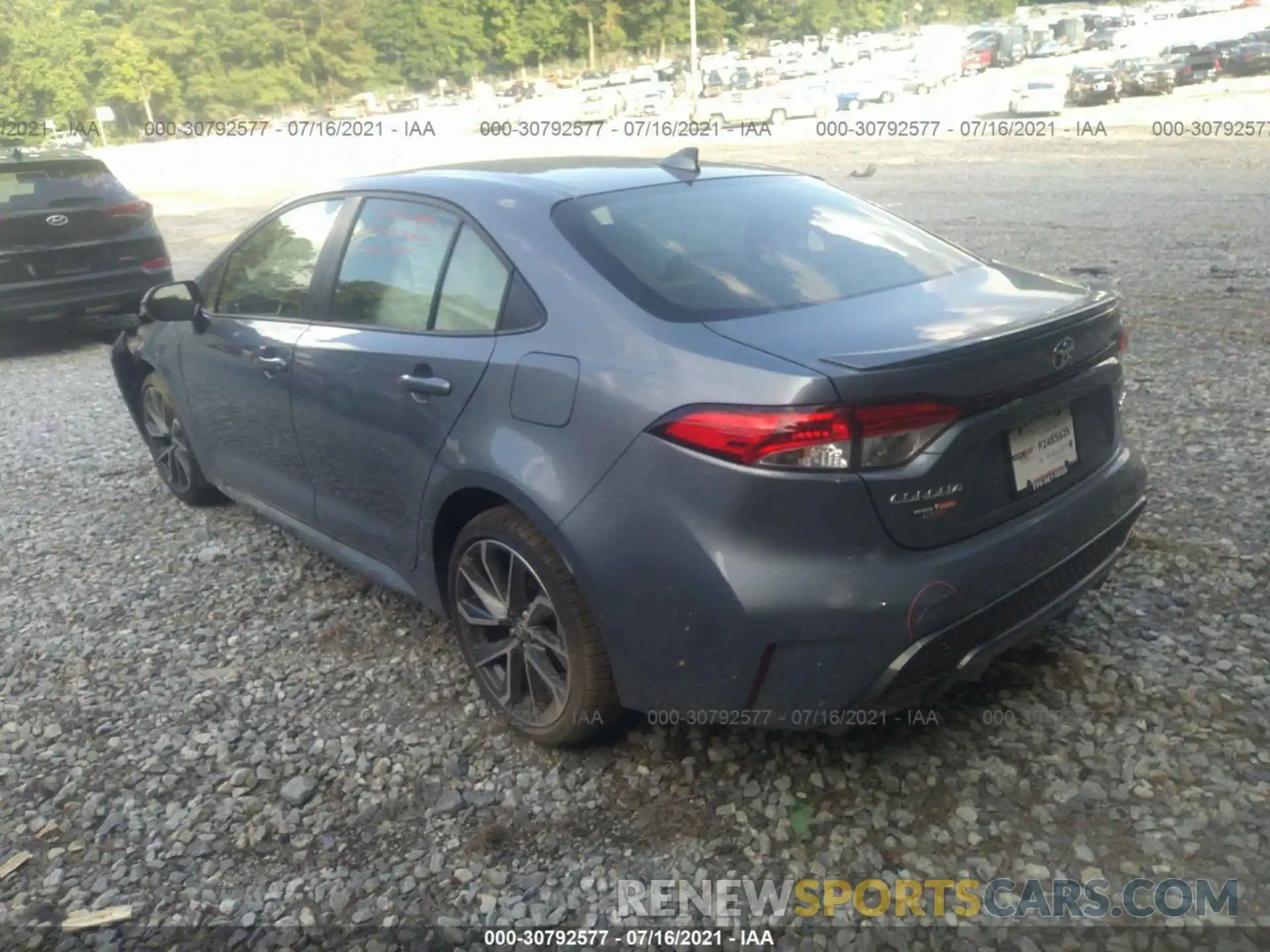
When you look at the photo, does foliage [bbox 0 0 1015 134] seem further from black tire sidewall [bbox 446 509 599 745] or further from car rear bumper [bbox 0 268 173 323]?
black tire sidewall [bbox 446 509 599 745]

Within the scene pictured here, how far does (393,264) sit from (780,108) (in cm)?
3941

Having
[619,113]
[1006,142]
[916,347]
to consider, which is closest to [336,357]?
[916,347]

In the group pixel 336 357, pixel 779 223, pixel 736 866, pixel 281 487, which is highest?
pixel 779 223

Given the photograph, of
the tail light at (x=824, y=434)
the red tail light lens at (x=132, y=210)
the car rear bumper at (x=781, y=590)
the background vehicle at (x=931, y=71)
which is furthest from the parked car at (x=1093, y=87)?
the tail light at (x=824, y=434)

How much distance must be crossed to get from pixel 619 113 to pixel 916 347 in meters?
46.0

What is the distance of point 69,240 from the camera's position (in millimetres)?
9000

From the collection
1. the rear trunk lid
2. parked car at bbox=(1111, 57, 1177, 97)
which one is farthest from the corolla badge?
parked car at bbox=(1111, 57, 1177, 97)

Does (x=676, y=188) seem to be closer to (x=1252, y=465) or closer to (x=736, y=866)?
(x=736, y=866)

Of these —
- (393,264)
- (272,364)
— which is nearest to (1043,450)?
(393,264)

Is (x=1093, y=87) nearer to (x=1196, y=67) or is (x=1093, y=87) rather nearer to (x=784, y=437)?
(x=1196, y=67)

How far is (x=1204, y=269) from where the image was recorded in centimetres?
959

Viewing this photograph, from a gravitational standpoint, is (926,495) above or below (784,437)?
below

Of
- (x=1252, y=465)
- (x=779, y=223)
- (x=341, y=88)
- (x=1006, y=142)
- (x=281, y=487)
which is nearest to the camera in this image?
(x=779, y=223)

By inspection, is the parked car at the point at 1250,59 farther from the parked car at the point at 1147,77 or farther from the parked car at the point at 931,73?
the parked car at the point at 931,73
